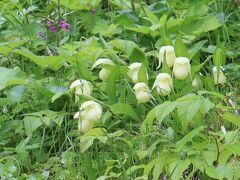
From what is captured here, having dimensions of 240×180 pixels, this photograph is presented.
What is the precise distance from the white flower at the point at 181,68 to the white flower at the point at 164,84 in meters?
0.05

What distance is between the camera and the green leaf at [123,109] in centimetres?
221

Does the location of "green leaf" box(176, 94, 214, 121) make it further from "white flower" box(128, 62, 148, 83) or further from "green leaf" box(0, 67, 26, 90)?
"green leaf" box(0, 67, 26, 90)

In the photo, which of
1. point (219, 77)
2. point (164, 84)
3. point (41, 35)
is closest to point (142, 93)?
point (164, 84)

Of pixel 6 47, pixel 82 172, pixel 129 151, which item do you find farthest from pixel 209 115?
pixel 6 47

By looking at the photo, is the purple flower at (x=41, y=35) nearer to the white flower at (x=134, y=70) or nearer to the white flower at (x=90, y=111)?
the white flower at (x=134, y=70)

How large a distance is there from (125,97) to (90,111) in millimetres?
247

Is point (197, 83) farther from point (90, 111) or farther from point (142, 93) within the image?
point (90, 111)

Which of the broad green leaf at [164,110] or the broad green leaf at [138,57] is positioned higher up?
the broad green leaf at [164,110]

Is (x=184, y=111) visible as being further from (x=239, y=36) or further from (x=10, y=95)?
(x=239, y=36)

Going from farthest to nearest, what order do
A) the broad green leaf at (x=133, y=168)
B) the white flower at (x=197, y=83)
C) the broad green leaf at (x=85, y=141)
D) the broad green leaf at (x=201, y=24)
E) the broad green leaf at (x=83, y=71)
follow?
1. the broad green leaf at (x=201, y=24)
2. the broad green leaf at (x=83, y=71)
3. the white flower at (x=197, y=83)
4. the broad green leaf at (x=85, y=141)
5. the broad green leaf at (x=133, y=168)

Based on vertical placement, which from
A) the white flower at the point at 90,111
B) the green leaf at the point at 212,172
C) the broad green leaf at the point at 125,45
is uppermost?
the broad green leaf at the point at 125,45

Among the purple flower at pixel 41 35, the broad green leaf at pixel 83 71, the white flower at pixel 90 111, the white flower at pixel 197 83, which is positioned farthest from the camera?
the purple flower at pixel 41 35

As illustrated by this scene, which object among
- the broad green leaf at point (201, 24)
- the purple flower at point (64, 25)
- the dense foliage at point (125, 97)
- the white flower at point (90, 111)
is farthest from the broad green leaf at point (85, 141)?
the purple flower at point (64, 25)

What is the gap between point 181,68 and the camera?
2152 mm
